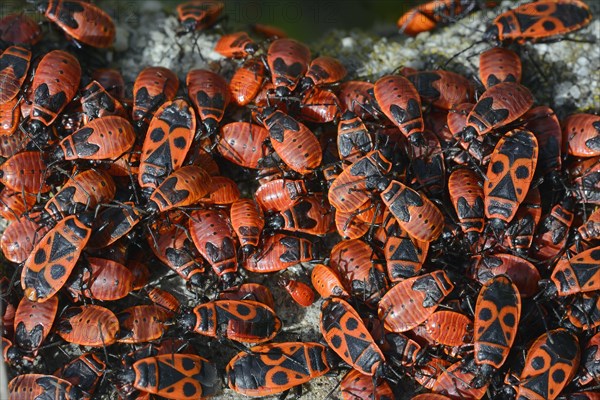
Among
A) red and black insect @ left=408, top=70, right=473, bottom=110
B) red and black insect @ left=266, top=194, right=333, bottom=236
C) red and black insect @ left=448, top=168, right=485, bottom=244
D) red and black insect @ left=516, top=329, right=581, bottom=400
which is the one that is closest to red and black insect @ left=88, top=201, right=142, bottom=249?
red and black insect @ left=266, top=194, right=333, bottom=236

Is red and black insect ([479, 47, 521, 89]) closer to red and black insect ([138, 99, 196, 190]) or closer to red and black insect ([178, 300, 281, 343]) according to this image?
red and black insect ([138, 99, 196, 190])

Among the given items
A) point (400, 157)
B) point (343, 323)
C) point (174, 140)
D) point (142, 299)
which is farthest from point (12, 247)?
point (400, 157)

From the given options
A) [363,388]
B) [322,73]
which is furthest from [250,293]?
[322,73]

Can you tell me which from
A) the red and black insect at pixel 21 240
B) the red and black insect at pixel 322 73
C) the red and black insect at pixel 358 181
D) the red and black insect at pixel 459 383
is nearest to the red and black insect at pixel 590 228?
the red and black insect at pixel 459 383

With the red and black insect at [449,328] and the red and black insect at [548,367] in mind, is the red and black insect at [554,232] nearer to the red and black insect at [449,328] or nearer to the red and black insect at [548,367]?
the red and black insect at [548,367]

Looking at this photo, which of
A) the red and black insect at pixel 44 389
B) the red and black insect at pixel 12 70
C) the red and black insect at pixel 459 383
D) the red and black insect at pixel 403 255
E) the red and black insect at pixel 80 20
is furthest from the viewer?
the red and black insect at pixel 80 20

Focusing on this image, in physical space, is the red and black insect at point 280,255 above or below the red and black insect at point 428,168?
below

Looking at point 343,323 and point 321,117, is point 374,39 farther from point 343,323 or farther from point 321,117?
point 343,323

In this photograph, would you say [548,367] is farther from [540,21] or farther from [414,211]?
[540,21]
